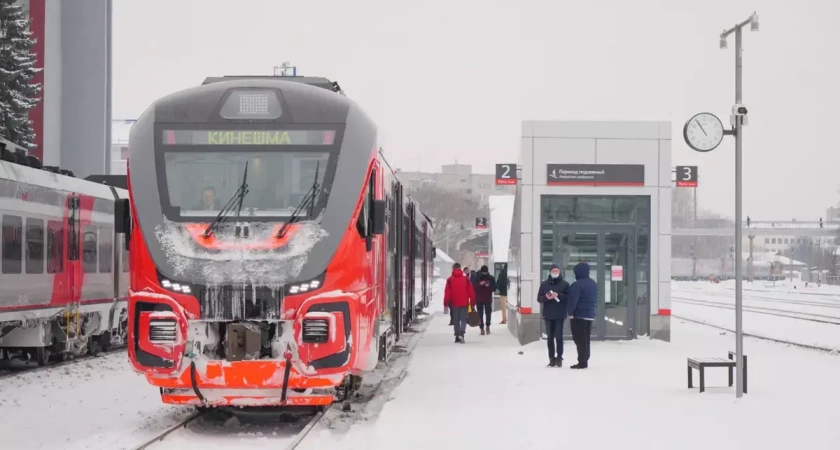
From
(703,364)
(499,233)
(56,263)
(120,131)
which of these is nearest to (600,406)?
(703,364)

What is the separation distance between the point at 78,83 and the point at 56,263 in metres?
34.2

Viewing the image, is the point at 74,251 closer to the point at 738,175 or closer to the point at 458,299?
the point at 458,299

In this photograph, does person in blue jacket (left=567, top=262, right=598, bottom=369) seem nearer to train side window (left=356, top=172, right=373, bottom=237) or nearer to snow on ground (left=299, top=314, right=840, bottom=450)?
snow on ground (left=299, top=314, right=840, bottom=450)

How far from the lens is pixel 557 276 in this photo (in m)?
17.2

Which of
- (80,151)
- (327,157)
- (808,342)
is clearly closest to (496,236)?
(808,342)

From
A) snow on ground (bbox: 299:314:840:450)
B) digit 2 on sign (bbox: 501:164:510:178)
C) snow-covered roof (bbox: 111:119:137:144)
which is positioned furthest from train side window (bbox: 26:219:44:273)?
snow-covered roof (bbox: 111:119:137:144)

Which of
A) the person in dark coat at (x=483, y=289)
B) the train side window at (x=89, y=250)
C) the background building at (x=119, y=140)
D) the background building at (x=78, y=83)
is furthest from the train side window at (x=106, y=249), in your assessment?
the background building at (x=119, y=140)

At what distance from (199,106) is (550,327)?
7835mm

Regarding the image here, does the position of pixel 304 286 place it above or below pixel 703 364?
above

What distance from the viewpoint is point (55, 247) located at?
18.2 metres

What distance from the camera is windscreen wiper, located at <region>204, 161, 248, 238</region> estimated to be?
10.5 m

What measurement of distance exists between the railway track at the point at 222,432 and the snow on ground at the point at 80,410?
19cm

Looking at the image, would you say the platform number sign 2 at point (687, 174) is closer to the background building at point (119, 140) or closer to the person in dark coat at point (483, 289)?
the person in dark coat at point (483, 289)

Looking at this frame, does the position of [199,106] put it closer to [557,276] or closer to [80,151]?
[557,276]
